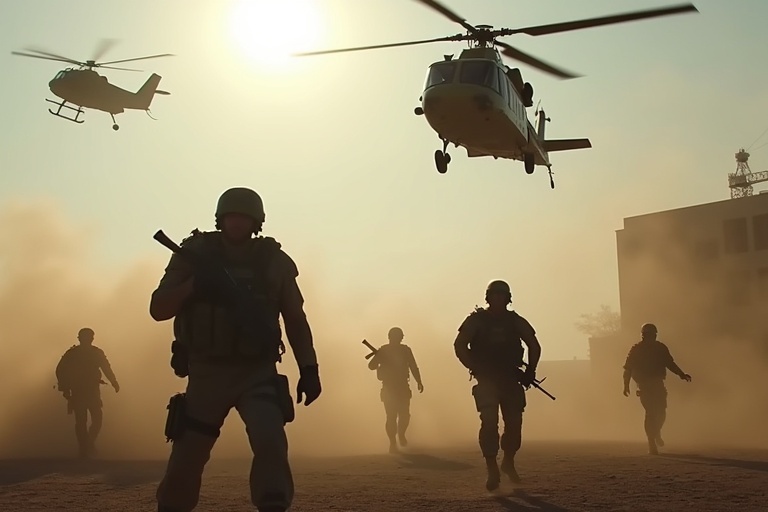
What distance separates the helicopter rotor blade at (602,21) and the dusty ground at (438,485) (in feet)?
20.0

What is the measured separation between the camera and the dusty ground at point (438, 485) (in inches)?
375

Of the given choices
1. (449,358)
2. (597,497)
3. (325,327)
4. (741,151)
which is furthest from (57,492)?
(741,151)

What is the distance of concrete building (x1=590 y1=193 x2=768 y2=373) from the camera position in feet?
154

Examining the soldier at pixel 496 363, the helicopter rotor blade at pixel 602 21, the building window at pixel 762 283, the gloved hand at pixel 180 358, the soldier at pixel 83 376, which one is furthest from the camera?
the building window at pixel 762 283

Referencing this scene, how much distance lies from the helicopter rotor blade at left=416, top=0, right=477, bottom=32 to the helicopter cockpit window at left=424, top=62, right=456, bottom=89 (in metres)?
0.81

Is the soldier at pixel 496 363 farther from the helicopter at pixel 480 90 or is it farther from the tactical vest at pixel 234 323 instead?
the helicopter at pixel 480 90

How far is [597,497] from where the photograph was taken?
387 inches

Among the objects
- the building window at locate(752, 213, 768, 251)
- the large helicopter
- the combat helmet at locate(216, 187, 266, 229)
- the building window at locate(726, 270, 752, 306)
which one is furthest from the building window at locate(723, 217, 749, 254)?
the combat helmet at locate(216, 187, 266, 229)

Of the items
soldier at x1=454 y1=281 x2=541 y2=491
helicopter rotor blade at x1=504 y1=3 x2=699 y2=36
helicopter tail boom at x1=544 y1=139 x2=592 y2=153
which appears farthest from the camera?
helicopter tail boom at x1=544 y1=139 x2=592 y2=153

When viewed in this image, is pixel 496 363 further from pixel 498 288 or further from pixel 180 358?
pixel 180 358

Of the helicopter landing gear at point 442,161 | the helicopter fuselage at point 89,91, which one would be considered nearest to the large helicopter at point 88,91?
the helicopter fuselage at point 89,91

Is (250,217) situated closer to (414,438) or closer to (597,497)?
(597,497)

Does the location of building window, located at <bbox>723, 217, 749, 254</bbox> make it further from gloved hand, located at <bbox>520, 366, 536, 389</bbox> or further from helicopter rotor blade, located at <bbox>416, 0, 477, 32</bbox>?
gloved hand, located at <bbox>520, 366, 536, 389</bbox>

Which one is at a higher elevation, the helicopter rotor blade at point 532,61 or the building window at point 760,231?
the building window at point 760,231
